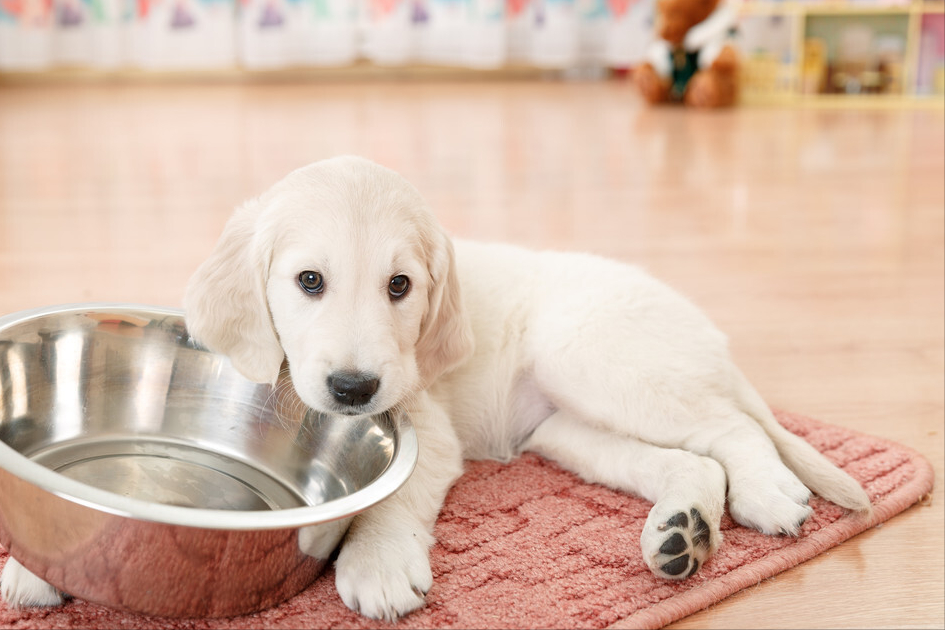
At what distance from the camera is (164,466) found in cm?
158

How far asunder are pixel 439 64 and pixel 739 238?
5.58 metres

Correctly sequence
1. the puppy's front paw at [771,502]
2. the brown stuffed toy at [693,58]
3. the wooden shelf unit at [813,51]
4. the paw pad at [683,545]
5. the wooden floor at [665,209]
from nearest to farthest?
the paw pad at [683,545]
the puppy's front paw at [771,502]
the wooden floor at [665,209]
the brown stuffed toy at [693,58]
the wooden shelf unit at [813,51]

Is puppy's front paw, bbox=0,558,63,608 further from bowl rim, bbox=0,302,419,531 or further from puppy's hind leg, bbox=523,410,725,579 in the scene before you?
puppy's hind leg, bbox=523,410,725,579

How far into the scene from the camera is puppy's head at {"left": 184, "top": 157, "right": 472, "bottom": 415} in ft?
4.58

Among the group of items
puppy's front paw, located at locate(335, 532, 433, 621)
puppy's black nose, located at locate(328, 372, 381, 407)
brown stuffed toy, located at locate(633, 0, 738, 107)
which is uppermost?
brown stuffed toy, located at locate(633, 0, 738, 107)

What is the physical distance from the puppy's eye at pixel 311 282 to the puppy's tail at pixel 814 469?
0.77m

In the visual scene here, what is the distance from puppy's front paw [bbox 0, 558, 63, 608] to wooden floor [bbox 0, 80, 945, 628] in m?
0.87

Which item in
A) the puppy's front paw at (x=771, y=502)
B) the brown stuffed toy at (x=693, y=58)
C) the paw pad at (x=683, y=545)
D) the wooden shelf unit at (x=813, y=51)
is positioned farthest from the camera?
the wooden shelf unit at (x=813, y=51)

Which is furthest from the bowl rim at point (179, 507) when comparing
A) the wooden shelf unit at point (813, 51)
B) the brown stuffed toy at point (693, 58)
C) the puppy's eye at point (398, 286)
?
the wooden shelf unit at point (813, 51)

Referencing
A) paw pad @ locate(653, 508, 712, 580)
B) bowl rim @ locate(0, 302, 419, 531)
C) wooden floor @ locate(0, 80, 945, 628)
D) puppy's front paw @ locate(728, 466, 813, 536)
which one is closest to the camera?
bowl rim @ locate(0, 302, 419, 531)

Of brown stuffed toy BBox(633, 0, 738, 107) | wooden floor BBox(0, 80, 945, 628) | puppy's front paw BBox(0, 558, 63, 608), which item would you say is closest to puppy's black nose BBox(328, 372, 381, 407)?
puppy's front paw BBox(0, 558, 63, 608)

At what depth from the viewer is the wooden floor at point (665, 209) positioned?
1977mm

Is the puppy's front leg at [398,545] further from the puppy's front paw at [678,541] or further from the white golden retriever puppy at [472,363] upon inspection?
the puppy's front paw at [678,541]

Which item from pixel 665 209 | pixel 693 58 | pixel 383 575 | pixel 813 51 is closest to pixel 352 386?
pixel 383 575
